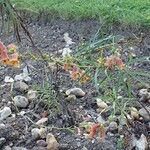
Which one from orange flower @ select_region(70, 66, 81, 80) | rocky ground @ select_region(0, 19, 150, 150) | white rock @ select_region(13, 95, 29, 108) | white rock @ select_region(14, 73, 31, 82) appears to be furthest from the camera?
white rock @ select_region(14, 73, 31, 82)

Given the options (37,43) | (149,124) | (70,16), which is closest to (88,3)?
(70,16)

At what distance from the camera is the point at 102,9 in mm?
3375

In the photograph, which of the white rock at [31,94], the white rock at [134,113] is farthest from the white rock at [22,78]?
the white rock at [134,113]

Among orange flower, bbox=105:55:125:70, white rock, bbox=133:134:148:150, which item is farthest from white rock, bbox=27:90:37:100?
orange flower, bbox=105:55:125:70

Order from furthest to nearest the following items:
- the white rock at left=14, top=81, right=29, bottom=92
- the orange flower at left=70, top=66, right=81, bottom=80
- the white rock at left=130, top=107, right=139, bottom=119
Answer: the white rock at left=14, top=81, right=29, bottom=92
the white rock at left=130, top=107, right=139, bottom=119
the orange flower at left=70, top=66, right=81, bottom=80

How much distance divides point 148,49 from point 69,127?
903 millimetres

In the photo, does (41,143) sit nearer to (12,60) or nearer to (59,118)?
(59,118)

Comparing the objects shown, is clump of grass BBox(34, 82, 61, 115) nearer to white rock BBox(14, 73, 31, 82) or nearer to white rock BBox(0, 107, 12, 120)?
white rock BBox(0, 107, 12, 120)

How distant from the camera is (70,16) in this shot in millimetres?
3459

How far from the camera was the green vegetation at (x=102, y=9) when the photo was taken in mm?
3186

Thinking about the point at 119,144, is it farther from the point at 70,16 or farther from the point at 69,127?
the point at 70,16

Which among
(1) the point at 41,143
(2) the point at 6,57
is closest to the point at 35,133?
(1) the point at 41,143

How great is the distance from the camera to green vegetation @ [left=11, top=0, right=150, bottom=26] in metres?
3.19

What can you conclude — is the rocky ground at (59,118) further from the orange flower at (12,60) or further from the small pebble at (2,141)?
the orange flower at (12,60)
